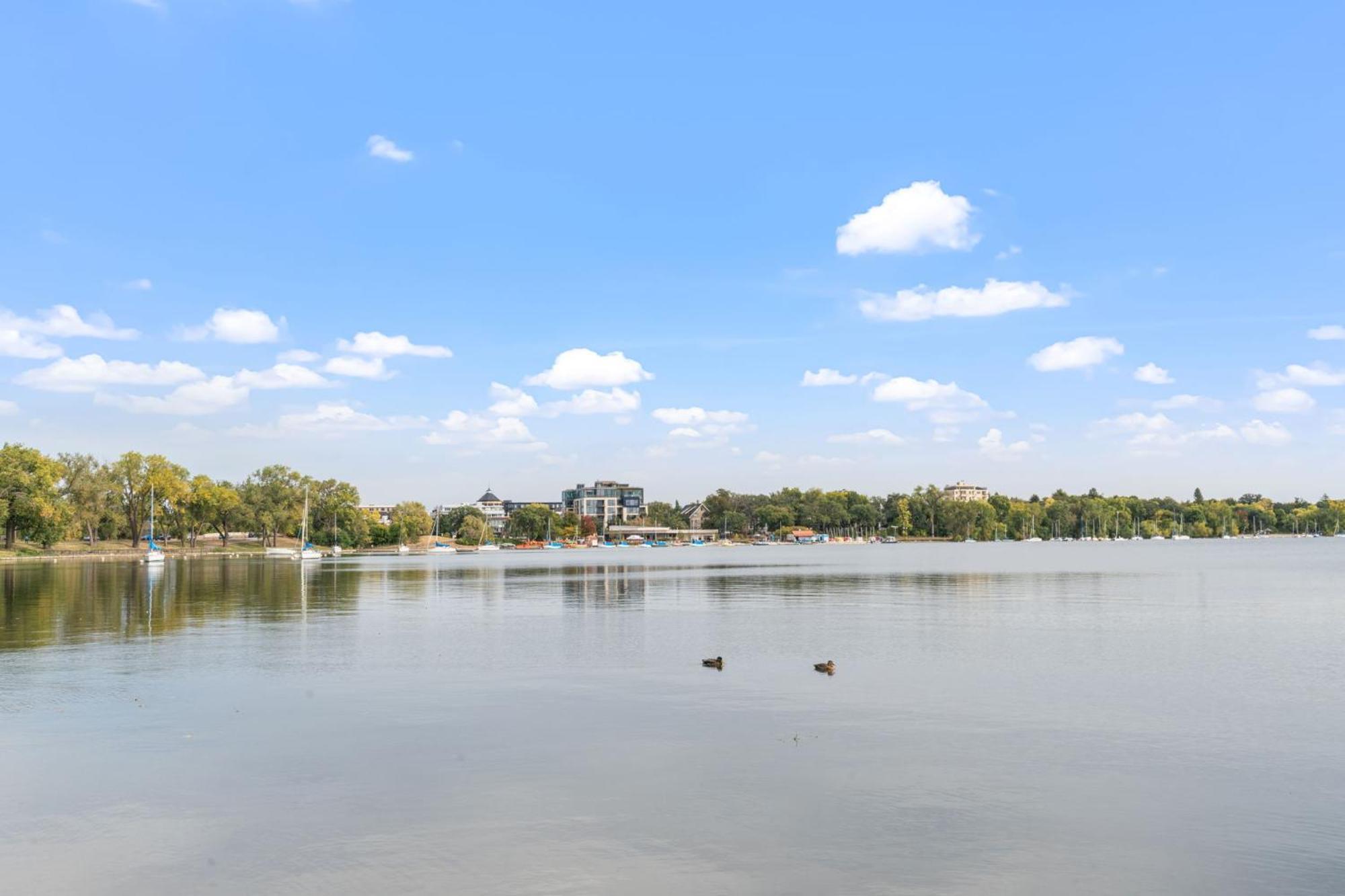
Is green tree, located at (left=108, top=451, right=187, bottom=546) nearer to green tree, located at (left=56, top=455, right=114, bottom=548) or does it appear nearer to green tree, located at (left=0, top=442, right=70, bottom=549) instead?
green tree, located at (left=56, top=455, right=114, bottom=548)

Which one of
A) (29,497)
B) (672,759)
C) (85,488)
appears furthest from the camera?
(85,488)

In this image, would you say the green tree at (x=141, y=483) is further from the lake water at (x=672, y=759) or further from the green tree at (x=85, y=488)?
the lake water at (x=672, y=759)

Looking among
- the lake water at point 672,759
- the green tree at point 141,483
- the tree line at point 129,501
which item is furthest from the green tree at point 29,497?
the lake water at point 672,759

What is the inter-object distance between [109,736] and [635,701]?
12.2 metres

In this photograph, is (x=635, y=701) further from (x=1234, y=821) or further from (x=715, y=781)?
(x=1234, y=821)

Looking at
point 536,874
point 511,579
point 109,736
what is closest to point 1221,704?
point 536,874

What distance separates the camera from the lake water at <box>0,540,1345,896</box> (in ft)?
45.5

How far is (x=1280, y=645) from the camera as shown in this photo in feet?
124

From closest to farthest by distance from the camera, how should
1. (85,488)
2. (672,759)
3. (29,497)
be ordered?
(672,759) → (29,497) → (85,488)

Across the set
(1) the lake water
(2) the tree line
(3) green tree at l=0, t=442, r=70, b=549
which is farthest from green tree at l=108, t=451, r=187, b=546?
(1) the lake water

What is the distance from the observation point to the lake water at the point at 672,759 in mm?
13859

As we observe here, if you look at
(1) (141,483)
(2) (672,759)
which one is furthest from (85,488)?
(2) (672,759)

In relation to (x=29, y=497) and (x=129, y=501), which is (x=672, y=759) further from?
(x=129, y=501)

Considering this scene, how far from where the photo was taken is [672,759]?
1973 cm
